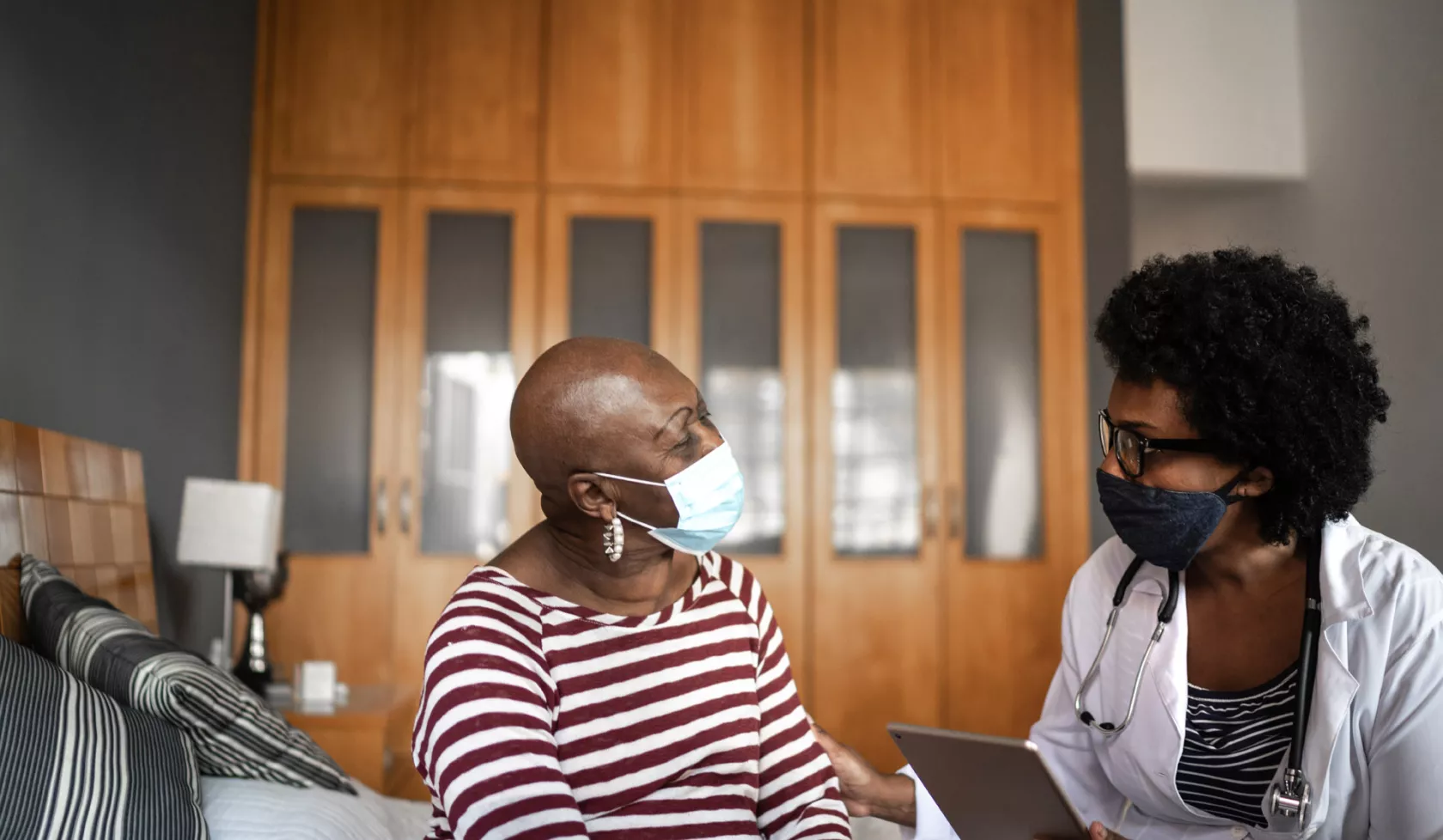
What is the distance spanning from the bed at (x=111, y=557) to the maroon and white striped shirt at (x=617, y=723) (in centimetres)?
43

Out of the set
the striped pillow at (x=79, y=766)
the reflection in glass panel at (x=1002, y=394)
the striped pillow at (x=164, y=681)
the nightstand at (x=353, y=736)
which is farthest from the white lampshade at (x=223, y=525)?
the reflection in glass panel at (x=1002, y=394)

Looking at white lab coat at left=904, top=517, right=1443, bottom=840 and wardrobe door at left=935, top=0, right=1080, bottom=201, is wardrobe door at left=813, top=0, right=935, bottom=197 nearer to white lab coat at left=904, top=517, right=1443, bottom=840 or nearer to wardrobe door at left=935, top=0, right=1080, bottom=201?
wardrobe door at left=935, top=0, right=1080, bottom=201

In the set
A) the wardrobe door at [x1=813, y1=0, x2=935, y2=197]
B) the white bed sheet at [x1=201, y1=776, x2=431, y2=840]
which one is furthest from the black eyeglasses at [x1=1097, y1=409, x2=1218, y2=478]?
the wardrobe door at [x1=813, y1=0, x2=935, y2=197]

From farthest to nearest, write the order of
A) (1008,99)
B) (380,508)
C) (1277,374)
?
(1008,99)
(380,508)
(1277,374)

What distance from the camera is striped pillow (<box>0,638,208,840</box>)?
1.23 meters

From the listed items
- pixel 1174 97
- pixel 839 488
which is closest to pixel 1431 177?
pixel 1174 97

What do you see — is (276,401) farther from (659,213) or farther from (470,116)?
(659,213)

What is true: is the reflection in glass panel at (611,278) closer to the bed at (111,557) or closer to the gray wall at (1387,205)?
the bed at (111,557)

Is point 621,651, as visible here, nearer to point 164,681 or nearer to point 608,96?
point 164,681

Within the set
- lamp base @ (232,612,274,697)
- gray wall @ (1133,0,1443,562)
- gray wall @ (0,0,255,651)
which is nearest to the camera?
gray wall @ (0,0,255,651)

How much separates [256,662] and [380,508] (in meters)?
0.98

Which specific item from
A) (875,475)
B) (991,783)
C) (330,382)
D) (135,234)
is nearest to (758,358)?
(875,475)

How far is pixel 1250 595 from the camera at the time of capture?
166 cm

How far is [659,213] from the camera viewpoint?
404 centimetres
